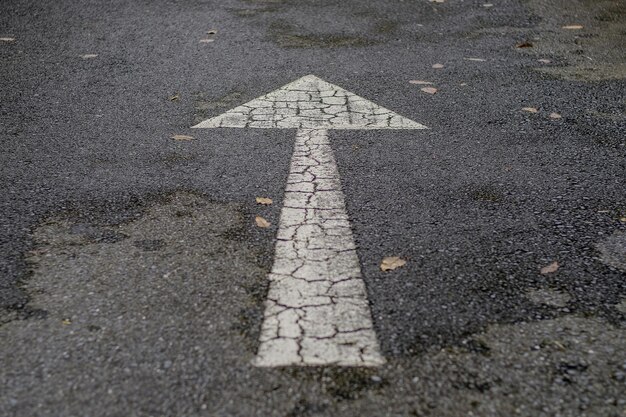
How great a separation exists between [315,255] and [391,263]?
321 mm

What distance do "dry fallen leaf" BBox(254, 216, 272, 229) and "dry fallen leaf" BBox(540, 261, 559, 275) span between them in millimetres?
1181

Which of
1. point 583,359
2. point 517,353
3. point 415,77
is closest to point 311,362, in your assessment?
point 517,353

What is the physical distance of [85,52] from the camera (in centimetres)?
614

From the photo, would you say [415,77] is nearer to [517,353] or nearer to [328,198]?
[328,198]

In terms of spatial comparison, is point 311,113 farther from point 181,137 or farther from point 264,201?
point 264,201

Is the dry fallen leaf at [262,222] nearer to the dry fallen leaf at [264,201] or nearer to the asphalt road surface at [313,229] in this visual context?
the asphalt road surface at [313,229]

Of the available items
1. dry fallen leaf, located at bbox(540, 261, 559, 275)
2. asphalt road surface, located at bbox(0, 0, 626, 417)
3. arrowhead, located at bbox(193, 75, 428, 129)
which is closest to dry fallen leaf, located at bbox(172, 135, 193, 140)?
asphalt road surface, located at bbox(0, 0, 626, 417)

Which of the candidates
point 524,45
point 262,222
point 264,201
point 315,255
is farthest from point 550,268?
point 524,45

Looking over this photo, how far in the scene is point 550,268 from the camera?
2932mm

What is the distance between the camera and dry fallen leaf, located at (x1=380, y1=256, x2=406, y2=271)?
291 centimetres

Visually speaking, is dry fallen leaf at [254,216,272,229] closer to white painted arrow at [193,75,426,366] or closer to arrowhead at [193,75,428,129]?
white painted arrow at [193,75,426,366]

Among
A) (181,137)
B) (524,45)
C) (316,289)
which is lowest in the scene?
(316,289)

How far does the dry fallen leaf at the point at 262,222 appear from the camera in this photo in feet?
10.7

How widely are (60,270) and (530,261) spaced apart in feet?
6.18
